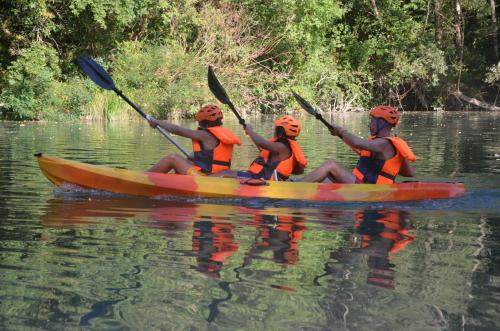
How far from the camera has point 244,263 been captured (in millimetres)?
4871

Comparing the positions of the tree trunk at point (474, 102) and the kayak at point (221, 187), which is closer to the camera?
the kayak at point (221, 187)

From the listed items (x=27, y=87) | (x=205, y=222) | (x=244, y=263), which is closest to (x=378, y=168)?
(x=205, y=222)

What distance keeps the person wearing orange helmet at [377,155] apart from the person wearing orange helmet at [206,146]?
2.95ft

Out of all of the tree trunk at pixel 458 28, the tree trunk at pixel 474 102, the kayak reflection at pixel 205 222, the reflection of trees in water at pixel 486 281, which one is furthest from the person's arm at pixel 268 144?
the tree trunk at pixel 474 102

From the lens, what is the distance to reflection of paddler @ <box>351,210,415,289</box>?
465 cm

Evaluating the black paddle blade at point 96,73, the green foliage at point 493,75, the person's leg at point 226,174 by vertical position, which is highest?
the green foliage at point 493,75

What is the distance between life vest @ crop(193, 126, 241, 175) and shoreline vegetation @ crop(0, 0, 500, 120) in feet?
45.3

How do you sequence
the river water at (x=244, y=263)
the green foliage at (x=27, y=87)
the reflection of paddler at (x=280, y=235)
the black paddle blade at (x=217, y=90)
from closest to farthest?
the river water at (x=244, y=263) < the reflection of paddler at (x=280, y=235) < the black paddle blade at (x=217, y=90) < the green foliage at (x=27, y=87)

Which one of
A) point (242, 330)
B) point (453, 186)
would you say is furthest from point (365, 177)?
point (242, 330)

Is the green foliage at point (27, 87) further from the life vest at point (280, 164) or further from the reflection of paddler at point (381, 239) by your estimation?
the reflection of paddler at point (381, 239)

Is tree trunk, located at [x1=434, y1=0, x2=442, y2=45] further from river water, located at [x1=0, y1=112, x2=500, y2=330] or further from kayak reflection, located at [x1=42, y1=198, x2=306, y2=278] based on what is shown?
kayak reflection, located at [x1=42, y1=198, x2=306, y2=278]

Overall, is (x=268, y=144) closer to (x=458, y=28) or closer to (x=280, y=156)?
(x=280, y=156)

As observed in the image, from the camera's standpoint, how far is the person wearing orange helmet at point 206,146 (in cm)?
825

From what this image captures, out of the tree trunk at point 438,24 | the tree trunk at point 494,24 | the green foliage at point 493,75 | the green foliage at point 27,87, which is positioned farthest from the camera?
the tree trunk at point 438,24
